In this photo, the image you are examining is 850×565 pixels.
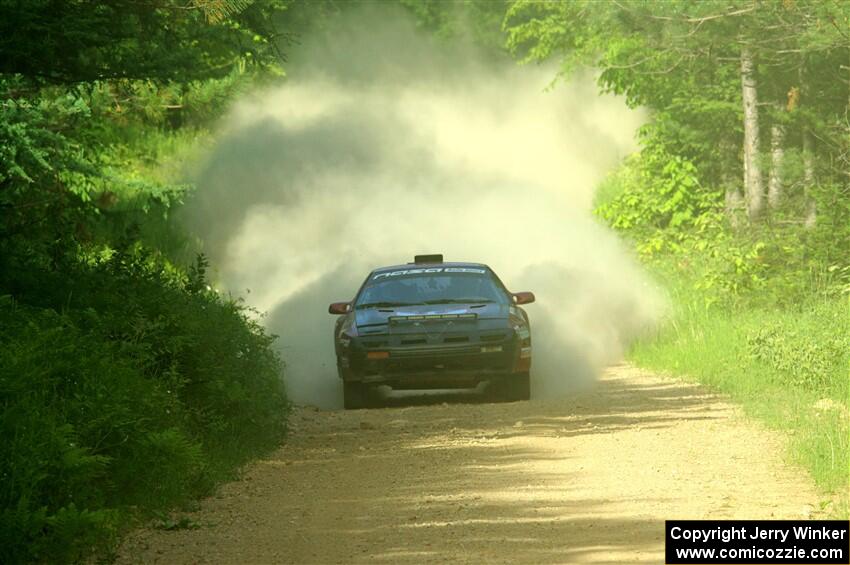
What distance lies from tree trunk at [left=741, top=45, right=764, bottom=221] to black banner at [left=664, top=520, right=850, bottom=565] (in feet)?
70.0

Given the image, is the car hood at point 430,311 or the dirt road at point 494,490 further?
the car hood at point 430,311

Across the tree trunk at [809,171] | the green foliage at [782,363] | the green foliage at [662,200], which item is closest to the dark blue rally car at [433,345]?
the green foliage at [782,363]

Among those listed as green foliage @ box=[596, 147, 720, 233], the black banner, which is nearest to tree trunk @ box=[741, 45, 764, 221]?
green foliage @ box=[596, 147, 720, 233]

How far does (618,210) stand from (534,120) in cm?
1330

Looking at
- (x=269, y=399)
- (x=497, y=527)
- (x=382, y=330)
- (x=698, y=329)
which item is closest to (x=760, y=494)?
(x=497, y=527)

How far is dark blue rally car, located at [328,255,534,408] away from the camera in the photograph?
2061 centimetres

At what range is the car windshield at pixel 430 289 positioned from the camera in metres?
21.6

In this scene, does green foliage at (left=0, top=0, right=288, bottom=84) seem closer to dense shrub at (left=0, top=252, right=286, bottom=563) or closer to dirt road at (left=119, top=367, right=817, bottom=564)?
dense shrub at (left=0, top=252, right=286, bottom=563)

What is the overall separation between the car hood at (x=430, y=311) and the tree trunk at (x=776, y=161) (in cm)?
1125

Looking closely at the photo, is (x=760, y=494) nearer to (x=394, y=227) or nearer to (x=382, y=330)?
(x=382, y=330)

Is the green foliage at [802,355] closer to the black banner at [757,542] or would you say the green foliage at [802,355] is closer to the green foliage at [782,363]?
the green foliage at [782,363]

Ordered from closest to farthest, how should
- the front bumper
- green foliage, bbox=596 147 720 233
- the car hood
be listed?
the front bumper < the car hood < green foliage, bbox=596 147 720 233

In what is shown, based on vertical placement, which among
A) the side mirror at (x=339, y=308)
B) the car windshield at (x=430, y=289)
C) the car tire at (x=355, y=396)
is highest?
the car windshield at (x=430, y=289)

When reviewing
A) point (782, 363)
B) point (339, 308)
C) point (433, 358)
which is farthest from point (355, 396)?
point (782, 363)
